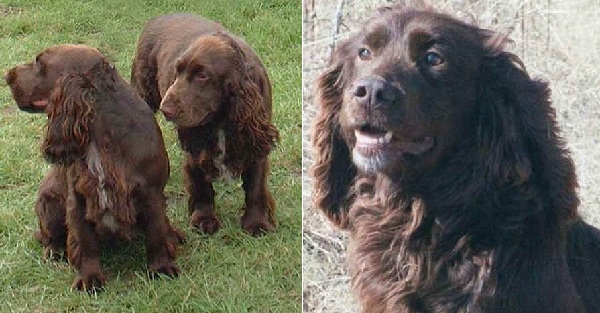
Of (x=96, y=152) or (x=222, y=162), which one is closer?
(x=96, y=152)

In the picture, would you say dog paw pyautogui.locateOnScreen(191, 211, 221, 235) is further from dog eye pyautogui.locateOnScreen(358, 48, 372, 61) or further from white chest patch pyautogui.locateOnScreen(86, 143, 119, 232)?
dog eye pyautogui.locateOnScreen(358, 48, 372, 61)

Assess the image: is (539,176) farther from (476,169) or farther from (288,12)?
(288,12)

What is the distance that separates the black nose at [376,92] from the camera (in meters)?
2.04

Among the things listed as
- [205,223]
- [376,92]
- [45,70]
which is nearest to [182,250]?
[205,223]

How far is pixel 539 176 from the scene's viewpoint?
2078 mm

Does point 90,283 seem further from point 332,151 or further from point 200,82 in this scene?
point 332,151

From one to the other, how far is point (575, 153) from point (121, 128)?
2427 mm

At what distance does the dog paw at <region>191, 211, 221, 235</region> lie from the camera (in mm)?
4789

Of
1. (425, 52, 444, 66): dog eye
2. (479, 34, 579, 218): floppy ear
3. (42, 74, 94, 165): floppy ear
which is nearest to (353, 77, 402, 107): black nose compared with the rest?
(425, 52, 444, 66): dog eye

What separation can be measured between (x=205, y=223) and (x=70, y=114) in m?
1.04

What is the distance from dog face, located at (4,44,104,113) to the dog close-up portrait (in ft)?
6.75

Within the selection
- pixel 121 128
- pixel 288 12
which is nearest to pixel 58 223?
pixel 121 128

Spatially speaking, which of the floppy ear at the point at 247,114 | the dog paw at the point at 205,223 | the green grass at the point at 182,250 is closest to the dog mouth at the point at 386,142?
the green grass at the point at 182,250

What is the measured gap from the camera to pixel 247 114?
4488 mm
